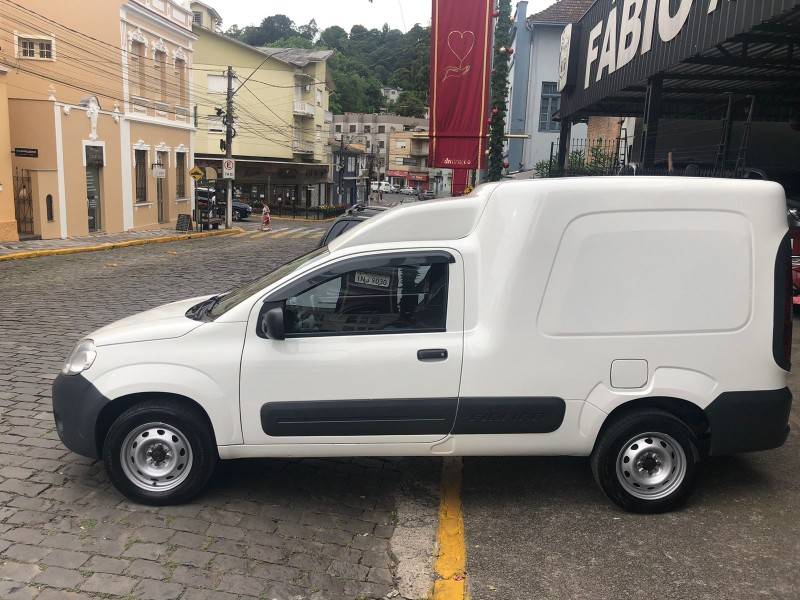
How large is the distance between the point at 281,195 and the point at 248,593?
178 feet

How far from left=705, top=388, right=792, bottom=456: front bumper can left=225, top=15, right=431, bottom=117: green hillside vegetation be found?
6580 cm

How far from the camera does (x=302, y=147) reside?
178ft

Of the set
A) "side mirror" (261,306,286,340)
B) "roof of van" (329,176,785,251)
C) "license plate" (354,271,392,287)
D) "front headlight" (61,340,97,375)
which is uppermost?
"roof of van" (329,176,785,251)

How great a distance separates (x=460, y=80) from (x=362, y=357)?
11.6 m

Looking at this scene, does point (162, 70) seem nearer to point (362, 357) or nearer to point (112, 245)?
point (112, 245)

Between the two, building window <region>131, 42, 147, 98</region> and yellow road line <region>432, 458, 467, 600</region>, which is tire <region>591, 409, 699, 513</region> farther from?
building window <region>131, 42, 147, 98</region>

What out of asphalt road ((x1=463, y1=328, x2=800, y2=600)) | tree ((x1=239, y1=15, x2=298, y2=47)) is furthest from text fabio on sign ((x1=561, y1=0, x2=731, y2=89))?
tree ((x1=239, y1=15, x2=298, y2=47))

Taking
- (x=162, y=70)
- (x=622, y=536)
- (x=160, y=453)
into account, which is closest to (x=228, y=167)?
(x=162, y=70)

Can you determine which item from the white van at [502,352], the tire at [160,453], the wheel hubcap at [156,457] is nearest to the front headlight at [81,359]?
the white van at [502,352]

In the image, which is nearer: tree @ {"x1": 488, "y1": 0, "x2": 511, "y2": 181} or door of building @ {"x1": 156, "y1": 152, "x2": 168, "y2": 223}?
tree @ {"x1": 488, "y1": 0, "x2": 511, "y2": 181}

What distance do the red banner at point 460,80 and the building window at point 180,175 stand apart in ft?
68.3

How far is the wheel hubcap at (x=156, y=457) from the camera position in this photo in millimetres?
4320

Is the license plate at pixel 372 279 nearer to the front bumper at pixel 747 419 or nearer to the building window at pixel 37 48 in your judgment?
the front bumper at pixel 747 419

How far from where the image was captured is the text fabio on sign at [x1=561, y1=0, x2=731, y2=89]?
38.8 feet
